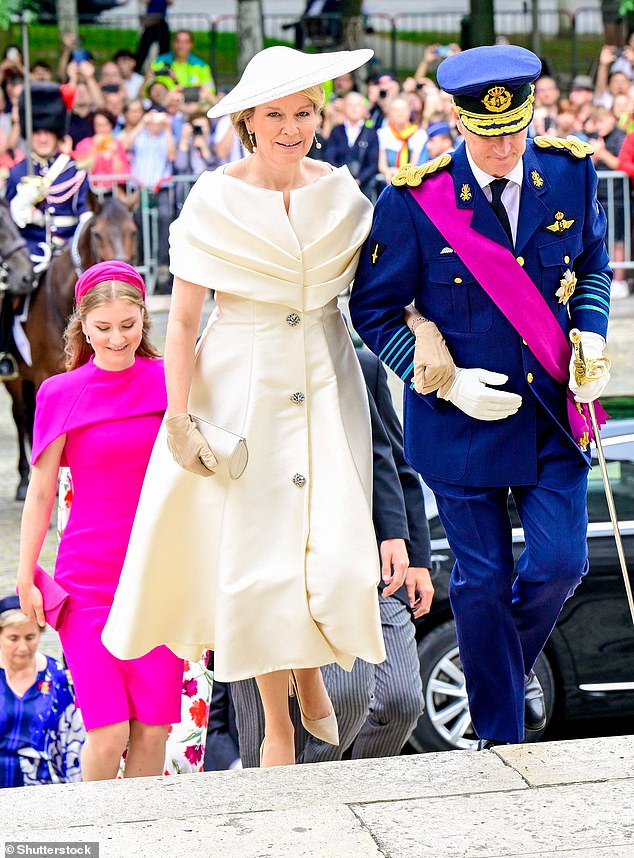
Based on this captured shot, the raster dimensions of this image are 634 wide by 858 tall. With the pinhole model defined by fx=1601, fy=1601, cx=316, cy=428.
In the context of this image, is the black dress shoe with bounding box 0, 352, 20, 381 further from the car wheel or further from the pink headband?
the pink headband

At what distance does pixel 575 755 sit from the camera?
4195 mm

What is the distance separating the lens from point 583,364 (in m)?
4.26

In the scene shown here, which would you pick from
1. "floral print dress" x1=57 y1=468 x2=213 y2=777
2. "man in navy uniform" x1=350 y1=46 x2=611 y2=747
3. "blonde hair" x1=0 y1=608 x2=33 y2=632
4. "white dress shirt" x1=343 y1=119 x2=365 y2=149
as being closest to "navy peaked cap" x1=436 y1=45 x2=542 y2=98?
"man in navy uniform" x1=350 y1=46 x2=611 y2=747

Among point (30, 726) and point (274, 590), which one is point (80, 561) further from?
point (30, 726)

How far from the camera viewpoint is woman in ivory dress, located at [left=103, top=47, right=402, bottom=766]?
4.12 meters

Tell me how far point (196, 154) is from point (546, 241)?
12683 mm

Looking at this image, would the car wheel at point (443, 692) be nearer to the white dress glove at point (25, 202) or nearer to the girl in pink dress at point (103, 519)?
the girl in pink dress at point (103, 519)

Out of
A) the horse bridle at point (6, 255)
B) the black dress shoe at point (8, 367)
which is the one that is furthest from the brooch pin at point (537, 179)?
the black dress shoe at point (8, 367)

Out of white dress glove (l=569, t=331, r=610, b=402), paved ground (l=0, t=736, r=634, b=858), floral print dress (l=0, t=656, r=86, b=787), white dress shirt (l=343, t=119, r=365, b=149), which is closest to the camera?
paved ground (l=0, t=736, r=634, b=858)

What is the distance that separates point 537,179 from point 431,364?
58cm

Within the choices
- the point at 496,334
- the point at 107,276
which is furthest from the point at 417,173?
the point at 107,276

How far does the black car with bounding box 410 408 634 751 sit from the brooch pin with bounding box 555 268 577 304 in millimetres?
2227

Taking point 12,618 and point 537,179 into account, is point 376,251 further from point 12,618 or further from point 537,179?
point 12,618

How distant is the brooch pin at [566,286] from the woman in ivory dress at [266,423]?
550 mm
